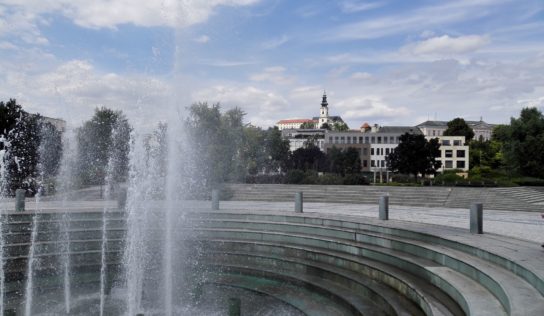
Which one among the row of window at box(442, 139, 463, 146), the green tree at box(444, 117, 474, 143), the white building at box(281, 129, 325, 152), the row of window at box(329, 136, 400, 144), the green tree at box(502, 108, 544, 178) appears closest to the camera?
the green tree at box(502, 108, 544, 178)

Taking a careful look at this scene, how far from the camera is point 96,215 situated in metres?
15.6

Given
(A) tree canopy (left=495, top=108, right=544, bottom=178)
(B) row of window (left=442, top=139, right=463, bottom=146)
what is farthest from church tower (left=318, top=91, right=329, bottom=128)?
(A) tree canopy (left=495, top=108, right=544, bottom=178)

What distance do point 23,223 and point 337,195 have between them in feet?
56.6

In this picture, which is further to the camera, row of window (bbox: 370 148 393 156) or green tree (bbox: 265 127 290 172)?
row of window (bbox: 370 148 393 156)

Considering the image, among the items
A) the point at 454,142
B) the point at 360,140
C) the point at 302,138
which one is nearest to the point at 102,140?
the point at 360,140

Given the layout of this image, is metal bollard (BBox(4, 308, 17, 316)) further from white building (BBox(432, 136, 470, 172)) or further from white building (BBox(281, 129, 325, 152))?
white building (BBox(281, 129, 325, 152))

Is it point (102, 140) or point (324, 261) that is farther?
point (102, 140)

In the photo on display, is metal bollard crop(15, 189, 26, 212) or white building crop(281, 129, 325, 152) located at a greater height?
white building crop(281, 129, 325, 152)

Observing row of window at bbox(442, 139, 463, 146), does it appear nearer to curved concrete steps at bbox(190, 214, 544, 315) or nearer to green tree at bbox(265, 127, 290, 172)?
green tree at bbox(265, 127, 290, 172)

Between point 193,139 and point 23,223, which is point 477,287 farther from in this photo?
point 193,139

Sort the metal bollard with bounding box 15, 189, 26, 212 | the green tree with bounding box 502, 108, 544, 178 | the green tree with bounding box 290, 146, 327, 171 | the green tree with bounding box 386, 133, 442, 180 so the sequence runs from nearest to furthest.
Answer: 1. the metal bollard with bounding box 15, 189, 26, 212
2. the green tree with bounding box 502, 108, 544, 178
3. the green tree with bounding box 386, 133, 442, 180
4. the green tree with bounding box 290, 146, 327, 171

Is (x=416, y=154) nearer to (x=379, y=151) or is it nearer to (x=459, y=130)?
(x=379, y=151)

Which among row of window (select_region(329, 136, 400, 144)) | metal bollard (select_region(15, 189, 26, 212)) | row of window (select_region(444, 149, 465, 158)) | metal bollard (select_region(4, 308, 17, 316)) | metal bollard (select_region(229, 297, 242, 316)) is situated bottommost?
metal bollard (select_region(4, 308, 17, 316))

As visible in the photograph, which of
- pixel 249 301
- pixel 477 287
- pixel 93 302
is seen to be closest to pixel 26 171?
pixel 93 302
